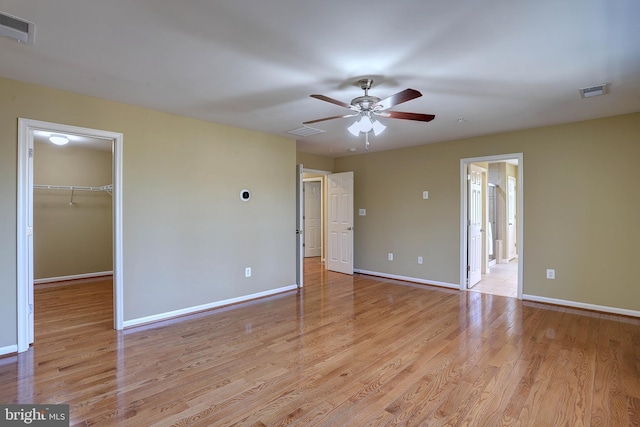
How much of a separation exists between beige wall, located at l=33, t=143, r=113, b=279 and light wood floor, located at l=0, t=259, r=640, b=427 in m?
1.80

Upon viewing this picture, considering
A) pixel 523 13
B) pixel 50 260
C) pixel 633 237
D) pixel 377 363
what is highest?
pixel 523 13

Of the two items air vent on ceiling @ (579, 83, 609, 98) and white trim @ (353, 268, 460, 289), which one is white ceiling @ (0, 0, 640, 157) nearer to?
air vent on ceiling @ (579, 83, 609, 98)

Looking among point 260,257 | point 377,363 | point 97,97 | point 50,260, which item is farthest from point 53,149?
point 377,363

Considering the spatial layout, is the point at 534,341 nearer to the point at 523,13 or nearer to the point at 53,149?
the point at 523,13

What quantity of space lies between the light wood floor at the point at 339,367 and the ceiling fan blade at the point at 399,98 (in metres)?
2.12

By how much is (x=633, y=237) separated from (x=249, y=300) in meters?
4.86

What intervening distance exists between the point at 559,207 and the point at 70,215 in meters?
7.88

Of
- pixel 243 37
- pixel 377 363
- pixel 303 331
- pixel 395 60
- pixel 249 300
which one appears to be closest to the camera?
pixel 243 37

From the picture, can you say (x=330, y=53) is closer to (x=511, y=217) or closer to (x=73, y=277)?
(x=73, y=277)

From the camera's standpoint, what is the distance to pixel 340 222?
654cm

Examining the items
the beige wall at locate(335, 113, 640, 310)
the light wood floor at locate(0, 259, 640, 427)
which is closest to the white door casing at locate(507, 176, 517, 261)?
the beige wall at locate(335, 113, 640, 310)

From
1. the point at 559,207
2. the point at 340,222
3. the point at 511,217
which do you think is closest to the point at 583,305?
the point at 559,207

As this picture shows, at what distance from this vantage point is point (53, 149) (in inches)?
221

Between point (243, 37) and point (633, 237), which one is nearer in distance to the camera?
point (243, 37)
